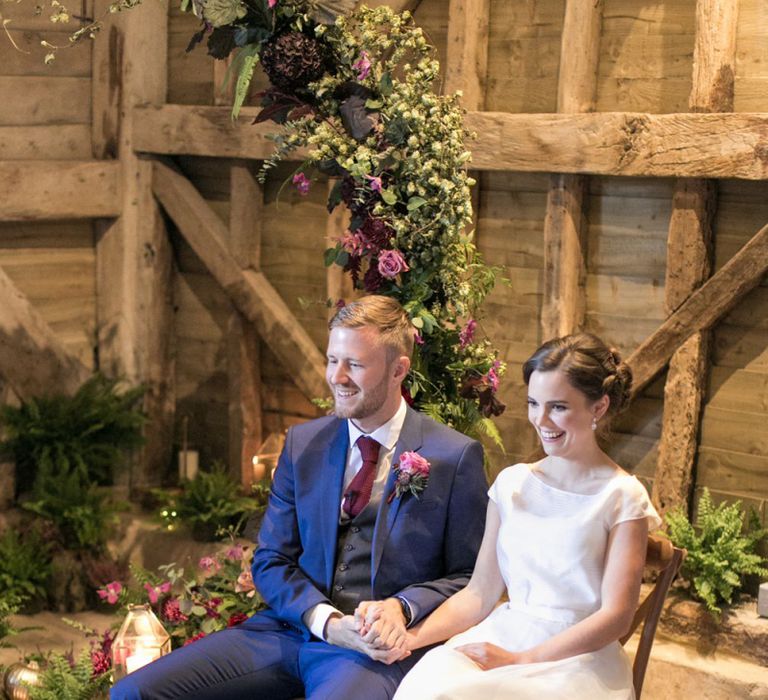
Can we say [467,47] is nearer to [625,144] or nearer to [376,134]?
[625,144]

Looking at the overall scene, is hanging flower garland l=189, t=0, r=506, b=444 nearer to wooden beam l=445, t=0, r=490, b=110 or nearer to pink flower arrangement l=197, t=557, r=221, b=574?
pink flower arrangement l=197, t=557, r=221, b=574

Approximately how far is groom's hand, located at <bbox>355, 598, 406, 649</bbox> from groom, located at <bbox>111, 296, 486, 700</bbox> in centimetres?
4

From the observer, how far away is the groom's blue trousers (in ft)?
10.0

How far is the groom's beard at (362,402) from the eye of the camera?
10.7 ft

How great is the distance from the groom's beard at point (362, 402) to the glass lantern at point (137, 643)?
3.18ft

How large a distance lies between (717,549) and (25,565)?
133 inches

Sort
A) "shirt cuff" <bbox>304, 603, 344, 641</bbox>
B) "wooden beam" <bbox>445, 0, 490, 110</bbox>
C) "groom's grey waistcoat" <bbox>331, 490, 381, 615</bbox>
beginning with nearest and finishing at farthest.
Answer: "shirt cuff" <bbox>304, 603, 344, 641</bbox>, "groom's grey waistcoat" <bbox>331, 490, 381, 615</bbox>, "wooden beam" <bbox>445, 0, 490, 110</bbox>

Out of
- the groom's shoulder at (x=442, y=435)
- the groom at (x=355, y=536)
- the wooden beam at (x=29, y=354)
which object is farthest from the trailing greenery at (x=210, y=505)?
the groom's shoulder at (x=442, y=435)

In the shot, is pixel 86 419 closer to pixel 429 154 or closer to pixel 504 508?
pixel 429 154

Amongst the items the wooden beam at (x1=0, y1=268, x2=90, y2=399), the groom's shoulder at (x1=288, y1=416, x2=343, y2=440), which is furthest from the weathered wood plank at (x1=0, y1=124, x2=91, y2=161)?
the groom's shoulder at (x1=288, y1=416, x2=343, y2=440)

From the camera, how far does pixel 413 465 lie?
3199mm

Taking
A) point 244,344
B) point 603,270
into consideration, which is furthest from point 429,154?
point 244,344

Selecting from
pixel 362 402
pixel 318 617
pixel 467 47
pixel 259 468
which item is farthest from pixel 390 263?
pixel 259 468

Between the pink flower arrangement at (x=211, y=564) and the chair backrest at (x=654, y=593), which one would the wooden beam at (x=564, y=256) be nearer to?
the pink flower arrangement at (x=211, y=564)
